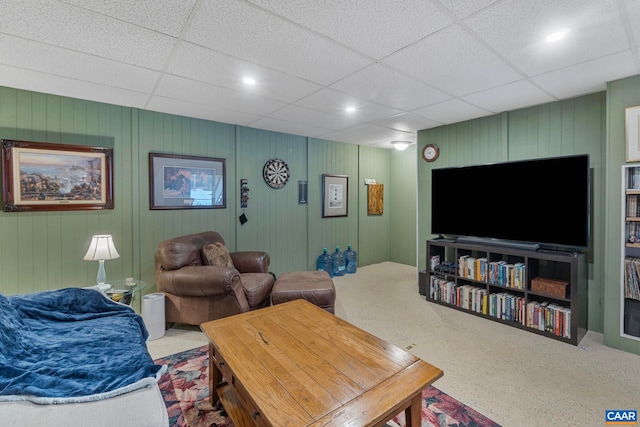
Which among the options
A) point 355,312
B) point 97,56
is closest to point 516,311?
point 355,312

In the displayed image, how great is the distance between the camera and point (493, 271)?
3.20 metres

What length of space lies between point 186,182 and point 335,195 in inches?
96.5

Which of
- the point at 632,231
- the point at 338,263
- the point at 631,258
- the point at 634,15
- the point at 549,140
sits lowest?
the point at 338,263

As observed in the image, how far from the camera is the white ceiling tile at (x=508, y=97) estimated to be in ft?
8.70

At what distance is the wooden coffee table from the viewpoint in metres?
1.20

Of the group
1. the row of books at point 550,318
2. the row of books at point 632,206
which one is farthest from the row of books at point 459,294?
the row of books at point 632,206

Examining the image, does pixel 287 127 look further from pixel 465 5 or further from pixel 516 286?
pixel 516 286

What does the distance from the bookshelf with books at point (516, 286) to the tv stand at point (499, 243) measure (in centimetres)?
7

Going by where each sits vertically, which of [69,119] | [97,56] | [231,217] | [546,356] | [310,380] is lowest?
[546,356]

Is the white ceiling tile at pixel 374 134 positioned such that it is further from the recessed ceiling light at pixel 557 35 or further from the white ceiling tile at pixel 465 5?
the white ceiling tile at pixel 465 5

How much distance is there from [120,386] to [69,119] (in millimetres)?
2803

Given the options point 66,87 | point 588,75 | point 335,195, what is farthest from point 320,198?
point 588,75

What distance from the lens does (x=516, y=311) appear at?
3012mm

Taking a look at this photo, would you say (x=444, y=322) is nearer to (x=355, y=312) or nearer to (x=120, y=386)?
(x=355, y=312)
